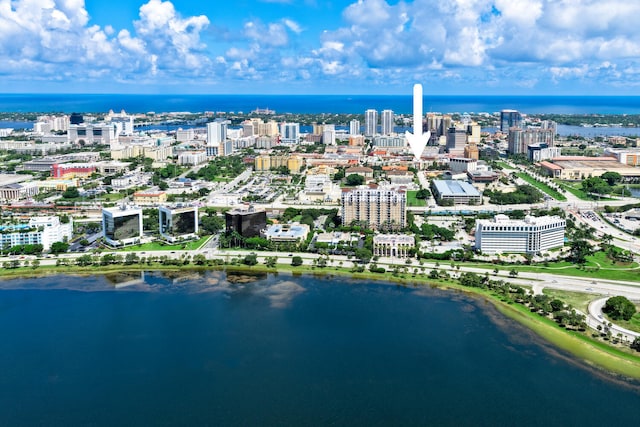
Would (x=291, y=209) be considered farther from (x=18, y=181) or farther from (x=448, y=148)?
(x=448, y=148)

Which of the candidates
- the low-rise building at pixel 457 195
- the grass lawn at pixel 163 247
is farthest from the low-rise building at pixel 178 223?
the low-rise building at pixel 457 195

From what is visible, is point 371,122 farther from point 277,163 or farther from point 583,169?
point 583,169

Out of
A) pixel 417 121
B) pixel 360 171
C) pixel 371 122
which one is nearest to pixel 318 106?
pixel 371 122

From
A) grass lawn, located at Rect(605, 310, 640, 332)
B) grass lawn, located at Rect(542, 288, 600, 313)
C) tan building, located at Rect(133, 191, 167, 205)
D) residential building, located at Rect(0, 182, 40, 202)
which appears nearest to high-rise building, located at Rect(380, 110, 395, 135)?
tan building, located at Rect(133, 191, 167, 205)

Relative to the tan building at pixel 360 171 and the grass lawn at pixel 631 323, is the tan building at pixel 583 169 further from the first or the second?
the grass lawn at pixel 631 323

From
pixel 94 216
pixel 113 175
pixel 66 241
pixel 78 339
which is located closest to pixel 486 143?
pixel 113 175

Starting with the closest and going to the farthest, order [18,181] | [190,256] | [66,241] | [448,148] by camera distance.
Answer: [190,256], [66,241], [18,181], [448,148]
